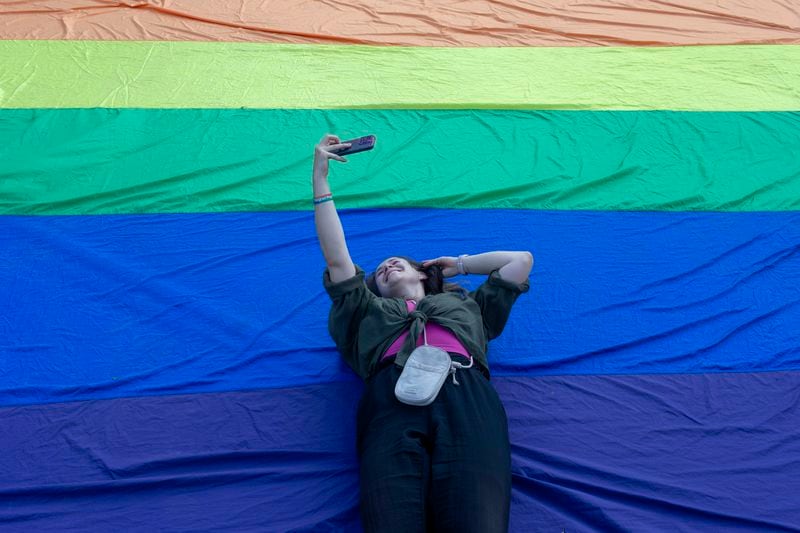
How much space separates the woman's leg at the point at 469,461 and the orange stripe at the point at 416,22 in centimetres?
290

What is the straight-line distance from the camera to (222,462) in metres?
2.29

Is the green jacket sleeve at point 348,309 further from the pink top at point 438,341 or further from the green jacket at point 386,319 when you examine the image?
the pink top at point 438,341

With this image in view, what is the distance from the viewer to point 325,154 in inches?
93.2

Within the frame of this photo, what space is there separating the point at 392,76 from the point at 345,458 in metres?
2.45

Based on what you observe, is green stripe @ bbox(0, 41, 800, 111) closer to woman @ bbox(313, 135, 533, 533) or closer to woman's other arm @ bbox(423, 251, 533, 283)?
woman's other arm @ bbox(423, 251, 533, 283)

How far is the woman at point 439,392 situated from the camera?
75.4 inches

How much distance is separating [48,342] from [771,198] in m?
2.95

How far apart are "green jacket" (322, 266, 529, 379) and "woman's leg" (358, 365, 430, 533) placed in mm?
111

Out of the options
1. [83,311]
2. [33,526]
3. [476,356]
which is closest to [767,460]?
[476,356]

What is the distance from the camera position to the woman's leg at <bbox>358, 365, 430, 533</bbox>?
74.7 inches

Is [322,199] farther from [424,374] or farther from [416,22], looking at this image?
[416,22]

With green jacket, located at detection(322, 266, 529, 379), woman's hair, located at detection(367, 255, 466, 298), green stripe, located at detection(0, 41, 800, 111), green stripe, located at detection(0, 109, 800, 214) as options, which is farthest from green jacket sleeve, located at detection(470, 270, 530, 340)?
green stripe, located at detection(0, 41, 800, 111)

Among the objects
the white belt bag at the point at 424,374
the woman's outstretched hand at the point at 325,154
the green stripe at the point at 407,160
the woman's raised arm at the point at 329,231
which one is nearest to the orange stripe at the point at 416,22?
the green stripe at the point at 407,160

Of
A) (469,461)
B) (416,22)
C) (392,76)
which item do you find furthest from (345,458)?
(416,22)
